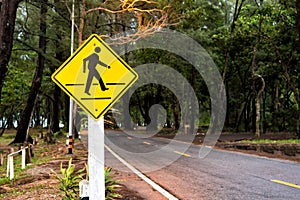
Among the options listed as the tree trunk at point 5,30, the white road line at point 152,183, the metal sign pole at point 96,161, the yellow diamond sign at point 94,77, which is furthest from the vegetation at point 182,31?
the metal sign pole at point 96,161

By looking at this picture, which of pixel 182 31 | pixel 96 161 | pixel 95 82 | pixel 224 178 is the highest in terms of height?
pixel 182 31

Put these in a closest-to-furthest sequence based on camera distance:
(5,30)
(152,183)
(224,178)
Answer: (152,183)
(224,178)
(5,30)

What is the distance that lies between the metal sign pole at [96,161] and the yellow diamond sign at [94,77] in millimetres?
249

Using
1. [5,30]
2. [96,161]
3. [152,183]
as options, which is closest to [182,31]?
[5,30]

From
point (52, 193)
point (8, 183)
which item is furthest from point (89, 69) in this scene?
point (8, 183)

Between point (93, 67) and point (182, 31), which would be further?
point (182, 31)

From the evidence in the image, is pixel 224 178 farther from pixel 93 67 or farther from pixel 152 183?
pixel 93 67

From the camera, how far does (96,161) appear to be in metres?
4.37

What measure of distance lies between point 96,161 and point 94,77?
3.42 feet

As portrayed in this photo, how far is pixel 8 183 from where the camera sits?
9742mm

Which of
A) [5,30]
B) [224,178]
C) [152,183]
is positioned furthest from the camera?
[5,30]

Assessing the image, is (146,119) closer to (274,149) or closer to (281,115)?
(281,115)

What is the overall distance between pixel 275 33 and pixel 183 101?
15404 mm

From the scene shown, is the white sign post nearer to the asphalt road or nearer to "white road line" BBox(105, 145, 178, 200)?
"white road line" BBox(105, 145, 178, 200)
